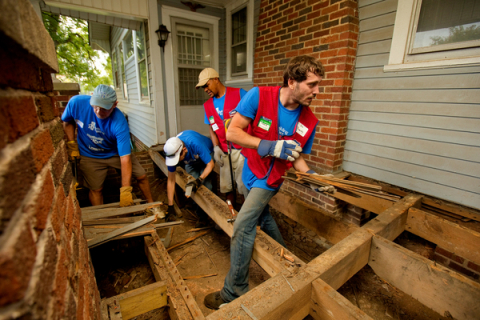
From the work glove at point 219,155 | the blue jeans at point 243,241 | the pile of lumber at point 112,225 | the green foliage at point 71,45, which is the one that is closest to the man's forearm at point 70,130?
the pile of lumber at point 112,225

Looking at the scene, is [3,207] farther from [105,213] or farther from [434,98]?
[434,98]

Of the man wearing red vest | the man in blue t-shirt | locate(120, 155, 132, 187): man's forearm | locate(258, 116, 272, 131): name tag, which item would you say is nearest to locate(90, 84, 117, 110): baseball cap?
the man in blue t-shirt

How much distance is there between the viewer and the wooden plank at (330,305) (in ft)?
3.64

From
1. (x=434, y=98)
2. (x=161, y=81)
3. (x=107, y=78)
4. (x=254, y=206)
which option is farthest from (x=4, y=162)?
(x=107, y=78)

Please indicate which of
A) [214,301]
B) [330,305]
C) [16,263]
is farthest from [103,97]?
[330,305]

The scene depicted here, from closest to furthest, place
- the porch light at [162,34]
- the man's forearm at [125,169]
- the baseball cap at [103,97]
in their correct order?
the baseball cap at [103,97], the man's forearm at [125,169], the porch light at [162,34]

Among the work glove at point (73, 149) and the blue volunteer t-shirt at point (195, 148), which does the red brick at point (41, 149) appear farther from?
the work glove at point (73, 149)

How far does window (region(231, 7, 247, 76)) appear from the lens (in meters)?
4.87

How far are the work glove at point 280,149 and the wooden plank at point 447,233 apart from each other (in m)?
1.26

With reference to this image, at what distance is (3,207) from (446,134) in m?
3.19

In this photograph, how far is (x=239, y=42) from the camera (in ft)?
16.5

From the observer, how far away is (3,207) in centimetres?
38

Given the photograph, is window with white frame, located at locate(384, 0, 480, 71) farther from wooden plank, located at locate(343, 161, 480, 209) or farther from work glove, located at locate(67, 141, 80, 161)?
work glove, located at locate(67, 141, 80, 161)

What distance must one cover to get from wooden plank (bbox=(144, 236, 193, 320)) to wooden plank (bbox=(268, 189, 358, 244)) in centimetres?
134
